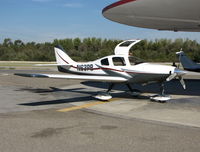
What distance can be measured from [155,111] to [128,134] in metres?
2.86

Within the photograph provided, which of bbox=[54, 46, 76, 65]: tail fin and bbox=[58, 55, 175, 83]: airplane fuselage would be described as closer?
bbox=[58, 55, 175, 83]: airplane fuselage

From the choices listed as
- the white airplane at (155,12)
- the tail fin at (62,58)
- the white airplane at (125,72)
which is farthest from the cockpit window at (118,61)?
the tail fin at (62,58)

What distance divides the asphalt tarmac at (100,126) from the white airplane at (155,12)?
13.4 ft

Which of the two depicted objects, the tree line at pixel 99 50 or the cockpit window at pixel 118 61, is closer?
the cockpit window at pixel 118 61

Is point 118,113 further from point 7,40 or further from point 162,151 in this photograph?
point 7,40

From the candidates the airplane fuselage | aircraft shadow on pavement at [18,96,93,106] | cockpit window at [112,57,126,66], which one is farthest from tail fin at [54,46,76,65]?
cockpit window at [112,57,126,66]

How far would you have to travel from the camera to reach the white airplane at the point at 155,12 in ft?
37.6

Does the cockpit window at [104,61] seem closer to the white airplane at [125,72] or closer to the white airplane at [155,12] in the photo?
the white airplane at [125,72]

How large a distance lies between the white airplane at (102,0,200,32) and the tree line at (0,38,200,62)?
122 ft

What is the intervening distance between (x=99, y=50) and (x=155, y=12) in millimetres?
65164

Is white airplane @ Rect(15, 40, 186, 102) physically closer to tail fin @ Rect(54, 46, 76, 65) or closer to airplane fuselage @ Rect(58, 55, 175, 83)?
airplane fuselage @ Rect(58, 55, 175, 83)

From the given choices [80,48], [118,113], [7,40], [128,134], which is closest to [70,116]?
[118,113]

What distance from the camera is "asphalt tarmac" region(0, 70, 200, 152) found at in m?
5.29

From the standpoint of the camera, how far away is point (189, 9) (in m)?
11.8
